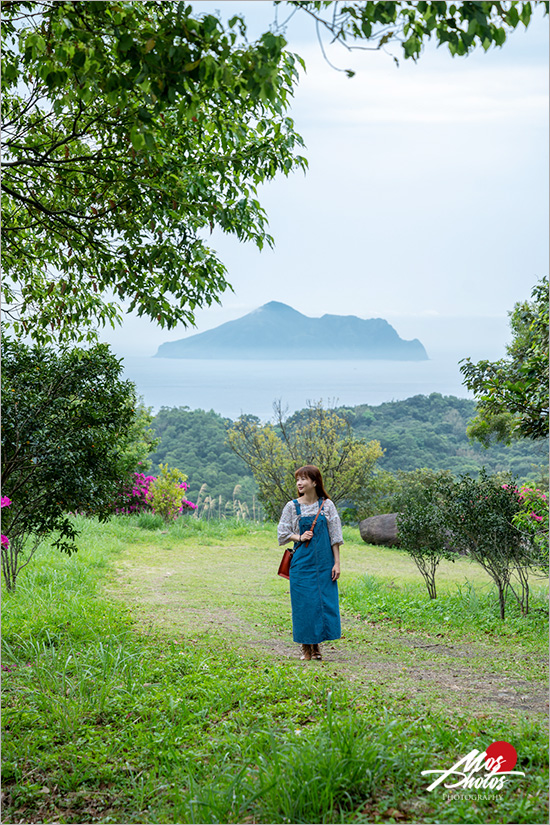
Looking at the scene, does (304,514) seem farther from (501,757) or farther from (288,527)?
(501,757)

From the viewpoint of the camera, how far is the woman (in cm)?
481

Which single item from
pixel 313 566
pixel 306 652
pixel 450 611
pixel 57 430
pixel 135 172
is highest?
pixel 135 172

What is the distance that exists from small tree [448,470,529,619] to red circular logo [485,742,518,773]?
410 cm

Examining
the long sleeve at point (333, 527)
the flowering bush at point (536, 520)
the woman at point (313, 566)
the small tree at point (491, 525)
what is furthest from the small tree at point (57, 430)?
the small tree at point (491, 525)

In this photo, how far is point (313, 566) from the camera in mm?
4824

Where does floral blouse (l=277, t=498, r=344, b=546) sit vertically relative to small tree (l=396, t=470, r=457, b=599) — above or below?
above

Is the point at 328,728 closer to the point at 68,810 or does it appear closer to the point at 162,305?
the point at 68,810

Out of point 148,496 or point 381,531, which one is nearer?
point 381,531

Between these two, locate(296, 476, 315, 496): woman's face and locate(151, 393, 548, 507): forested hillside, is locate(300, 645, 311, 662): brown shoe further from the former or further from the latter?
locate(151, 393, 548, 507): forested hillside

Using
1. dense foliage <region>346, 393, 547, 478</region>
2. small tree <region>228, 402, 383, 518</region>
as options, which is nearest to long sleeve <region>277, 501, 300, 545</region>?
small tree <region>228, 402, 383, 518</region>

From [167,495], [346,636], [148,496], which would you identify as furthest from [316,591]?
[148,496]

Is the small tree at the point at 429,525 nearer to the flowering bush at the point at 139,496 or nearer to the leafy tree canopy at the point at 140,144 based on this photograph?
the leafy tree canopy at the point at 140,144

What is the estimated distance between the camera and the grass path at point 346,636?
4.08m

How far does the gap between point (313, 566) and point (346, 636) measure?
1.50 metres
